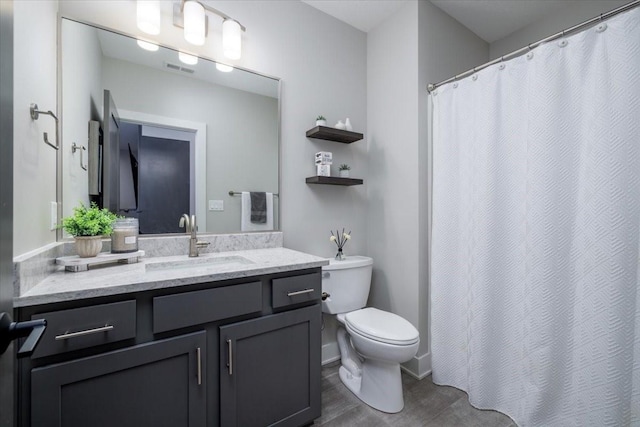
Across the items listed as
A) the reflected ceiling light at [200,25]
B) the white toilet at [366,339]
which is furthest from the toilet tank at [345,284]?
the reflected ceiling light at [200,25]

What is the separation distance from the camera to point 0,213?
45cm

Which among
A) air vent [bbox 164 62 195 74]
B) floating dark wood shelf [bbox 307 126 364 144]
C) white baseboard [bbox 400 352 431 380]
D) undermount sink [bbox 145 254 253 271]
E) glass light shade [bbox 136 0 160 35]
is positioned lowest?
white baseboard [bbox 400 352 431 380]

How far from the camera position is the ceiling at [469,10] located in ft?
6.43

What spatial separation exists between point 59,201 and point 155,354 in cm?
85

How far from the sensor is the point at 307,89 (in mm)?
1989

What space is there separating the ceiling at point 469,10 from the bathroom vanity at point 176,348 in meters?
1.81

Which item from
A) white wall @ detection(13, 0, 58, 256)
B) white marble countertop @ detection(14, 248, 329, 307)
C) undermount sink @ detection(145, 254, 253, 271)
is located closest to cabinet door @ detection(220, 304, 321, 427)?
white marble countertop @ detection(14, 248, 329, 307)

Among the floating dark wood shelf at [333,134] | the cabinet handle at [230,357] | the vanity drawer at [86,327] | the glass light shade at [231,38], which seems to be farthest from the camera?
the floating dark wood shelf at [333,134]

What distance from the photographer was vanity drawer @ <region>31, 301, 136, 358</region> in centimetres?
84

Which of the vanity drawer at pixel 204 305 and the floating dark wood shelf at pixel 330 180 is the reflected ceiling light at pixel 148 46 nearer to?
the floating dark wood shelf at pixel 330 180

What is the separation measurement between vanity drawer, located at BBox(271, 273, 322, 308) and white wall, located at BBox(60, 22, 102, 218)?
102cm

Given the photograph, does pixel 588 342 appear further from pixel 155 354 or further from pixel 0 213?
pixel 0 213

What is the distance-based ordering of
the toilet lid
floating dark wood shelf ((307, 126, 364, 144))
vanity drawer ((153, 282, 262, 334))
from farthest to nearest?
floating dark wood shelf ((307, 126, 364, 144)), the toilet lid, vanity drawer ((153, 282, 262, 334))

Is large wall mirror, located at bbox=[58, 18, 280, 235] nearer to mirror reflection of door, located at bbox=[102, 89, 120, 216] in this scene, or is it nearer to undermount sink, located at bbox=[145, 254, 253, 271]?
mirror reflection of door, located at bbox=[102, 89, 120, 216]
